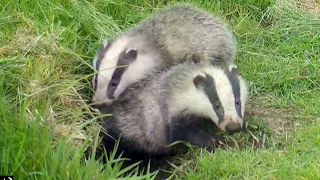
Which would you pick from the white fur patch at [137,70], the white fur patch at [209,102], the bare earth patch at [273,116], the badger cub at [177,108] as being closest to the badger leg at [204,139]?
the badger cub at [177,108]

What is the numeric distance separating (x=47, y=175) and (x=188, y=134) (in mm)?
1247

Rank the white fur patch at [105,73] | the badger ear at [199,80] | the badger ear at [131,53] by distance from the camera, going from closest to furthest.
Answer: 1. the badger ear at [199,80]
2. the white fur patch at [105,73]
3. the badger ear at [131,53]

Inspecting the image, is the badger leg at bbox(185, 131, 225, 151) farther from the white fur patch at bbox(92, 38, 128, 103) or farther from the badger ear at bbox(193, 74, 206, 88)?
the white fur patch at bbox(92, 38, 128, 103)

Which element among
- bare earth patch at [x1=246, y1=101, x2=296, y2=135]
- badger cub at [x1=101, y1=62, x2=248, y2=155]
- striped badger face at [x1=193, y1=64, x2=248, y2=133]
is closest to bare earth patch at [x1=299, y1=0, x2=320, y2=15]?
bare earth patch at [x1=246, y1=101, x2=296, y2=135]

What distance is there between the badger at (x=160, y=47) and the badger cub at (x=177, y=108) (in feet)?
0.44

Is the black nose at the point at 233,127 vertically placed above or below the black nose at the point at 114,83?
below

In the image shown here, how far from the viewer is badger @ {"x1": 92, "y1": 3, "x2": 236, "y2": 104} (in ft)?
15.3

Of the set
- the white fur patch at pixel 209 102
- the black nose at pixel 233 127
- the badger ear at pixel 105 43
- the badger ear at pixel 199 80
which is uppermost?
the badger ear at pixel 105 43

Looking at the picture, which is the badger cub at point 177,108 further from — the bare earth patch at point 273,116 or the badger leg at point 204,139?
the bare earth patch at point 273,116

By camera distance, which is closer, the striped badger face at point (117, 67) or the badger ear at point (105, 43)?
the striped badger face at point (117, 67)

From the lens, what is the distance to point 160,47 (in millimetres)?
4910

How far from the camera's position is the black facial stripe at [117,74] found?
4.62m

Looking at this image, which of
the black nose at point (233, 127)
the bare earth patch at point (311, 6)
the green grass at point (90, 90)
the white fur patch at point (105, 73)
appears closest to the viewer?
the green grass at point (90, 90)

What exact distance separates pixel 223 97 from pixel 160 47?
2.79 ft
